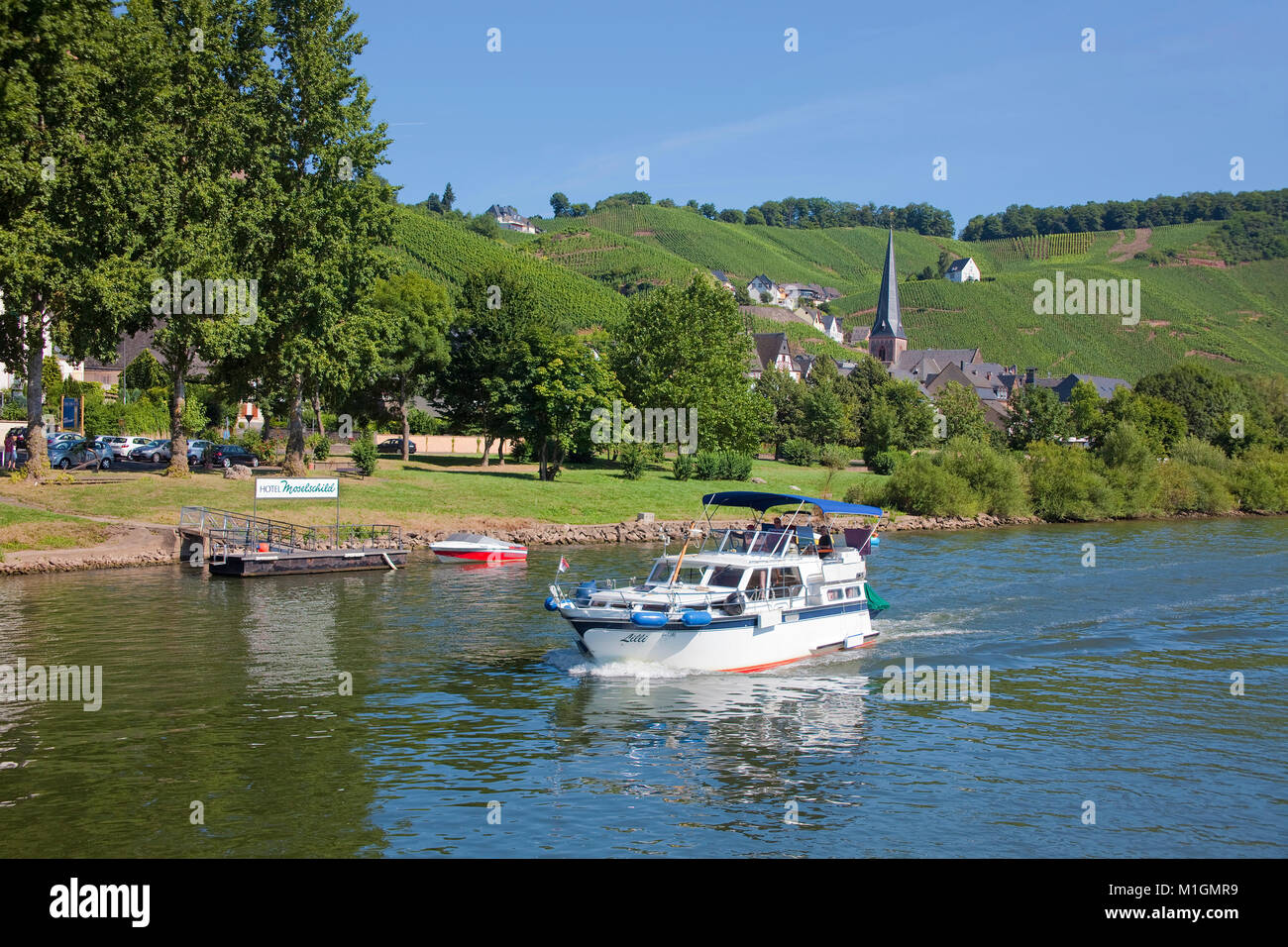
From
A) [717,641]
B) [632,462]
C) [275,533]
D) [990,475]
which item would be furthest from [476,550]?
[990,475]

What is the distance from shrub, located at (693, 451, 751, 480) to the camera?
3457 inches

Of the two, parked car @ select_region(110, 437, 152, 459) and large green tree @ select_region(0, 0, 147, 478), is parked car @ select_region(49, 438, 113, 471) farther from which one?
large green tree @ select_region(0, 0, 147, 478)

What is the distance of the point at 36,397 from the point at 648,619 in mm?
42390

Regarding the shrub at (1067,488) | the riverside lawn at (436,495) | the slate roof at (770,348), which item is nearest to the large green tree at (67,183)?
the riverside lawn at (436,495)

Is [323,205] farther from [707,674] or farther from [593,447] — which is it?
[707,674]

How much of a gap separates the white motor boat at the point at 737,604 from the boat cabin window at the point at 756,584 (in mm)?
30

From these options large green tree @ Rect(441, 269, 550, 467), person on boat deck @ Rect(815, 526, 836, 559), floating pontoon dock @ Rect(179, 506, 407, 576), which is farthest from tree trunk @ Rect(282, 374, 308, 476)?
person on boat deck @ Rect(815, 526, 836, 559)

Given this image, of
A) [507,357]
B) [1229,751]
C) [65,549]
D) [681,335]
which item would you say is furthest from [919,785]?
[681,335]

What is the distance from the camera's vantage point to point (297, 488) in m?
51.2

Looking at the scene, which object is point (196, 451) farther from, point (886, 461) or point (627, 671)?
point (886, 461)

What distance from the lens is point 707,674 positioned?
96.4 feet

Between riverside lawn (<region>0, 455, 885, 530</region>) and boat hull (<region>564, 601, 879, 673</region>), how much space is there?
3107 centimetres

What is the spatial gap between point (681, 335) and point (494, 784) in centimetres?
7884

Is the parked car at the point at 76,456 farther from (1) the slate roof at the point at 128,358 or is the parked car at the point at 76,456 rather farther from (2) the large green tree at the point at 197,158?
(1) the slate roof at the point at 128,358
